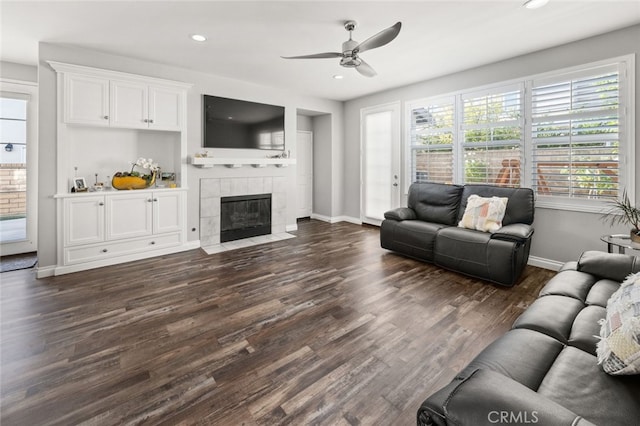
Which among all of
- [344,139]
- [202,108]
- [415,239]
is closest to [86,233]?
[202,108]

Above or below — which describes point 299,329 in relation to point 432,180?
below

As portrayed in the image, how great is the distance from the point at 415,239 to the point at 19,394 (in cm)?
383

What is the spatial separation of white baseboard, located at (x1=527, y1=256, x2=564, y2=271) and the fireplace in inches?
162

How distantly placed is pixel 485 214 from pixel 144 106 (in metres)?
4.70

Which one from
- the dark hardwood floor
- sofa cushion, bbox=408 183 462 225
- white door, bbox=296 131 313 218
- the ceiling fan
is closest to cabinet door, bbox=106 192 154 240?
the dark hardwood floor

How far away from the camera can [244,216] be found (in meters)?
5.45

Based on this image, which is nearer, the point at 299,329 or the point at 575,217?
the point at 299,329

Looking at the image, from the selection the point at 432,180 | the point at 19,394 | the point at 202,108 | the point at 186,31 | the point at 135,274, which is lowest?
the point at 19,394

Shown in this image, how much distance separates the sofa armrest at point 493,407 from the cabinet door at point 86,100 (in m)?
4.65

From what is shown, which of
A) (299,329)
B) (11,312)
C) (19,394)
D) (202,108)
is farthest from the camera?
(202,108)

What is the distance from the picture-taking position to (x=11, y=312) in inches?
108

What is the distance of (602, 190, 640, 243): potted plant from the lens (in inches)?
121

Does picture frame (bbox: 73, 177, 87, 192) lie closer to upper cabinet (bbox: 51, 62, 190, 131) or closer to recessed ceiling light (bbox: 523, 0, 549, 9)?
upper cabinet (bbox: 51, 62, 190, 131)

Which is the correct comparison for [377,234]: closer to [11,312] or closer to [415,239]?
[415,239]
